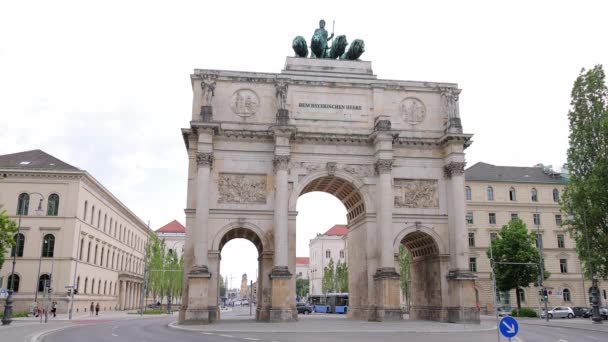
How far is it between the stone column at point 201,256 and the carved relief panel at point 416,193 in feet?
40.7

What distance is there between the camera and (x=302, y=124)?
119ft

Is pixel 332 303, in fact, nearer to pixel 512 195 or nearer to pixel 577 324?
pixel 512 195

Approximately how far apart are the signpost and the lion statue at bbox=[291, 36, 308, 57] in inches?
1240

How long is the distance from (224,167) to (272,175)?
3116 mm

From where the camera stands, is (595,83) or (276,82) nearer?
(276,82)

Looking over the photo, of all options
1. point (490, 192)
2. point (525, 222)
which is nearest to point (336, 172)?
point (490, 192)

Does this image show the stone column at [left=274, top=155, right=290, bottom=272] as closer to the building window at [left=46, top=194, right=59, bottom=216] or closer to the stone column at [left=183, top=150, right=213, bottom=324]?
the stone column at [left=183, top=150, right=213, bottom=324]

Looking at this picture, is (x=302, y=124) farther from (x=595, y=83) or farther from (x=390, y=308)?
(x=595, y=83)

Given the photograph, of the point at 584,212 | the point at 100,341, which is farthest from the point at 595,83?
the point at 100,341

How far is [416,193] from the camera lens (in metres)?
36.7

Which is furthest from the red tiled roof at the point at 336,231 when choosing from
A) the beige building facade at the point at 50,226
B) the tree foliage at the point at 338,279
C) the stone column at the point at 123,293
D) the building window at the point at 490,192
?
the beige building facade at the point at 50,226

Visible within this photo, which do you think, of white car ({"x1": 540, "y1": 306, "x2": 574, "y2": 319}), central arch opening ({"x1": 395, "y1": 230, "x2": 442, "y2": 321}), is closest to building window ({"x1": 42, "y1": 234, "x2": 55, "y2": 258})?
central arch opening ({"x1": 395, "y1": 230, "x2": 442, "y2": 321})

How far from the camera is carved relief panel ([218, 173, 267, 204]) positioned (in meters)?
34.9

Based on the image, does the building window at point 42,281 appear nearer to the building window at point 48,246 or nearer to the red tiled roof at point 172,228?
the building window at point 48,246
